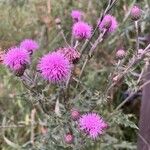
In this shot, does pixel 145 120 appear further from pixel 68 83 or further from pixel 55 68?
pixel 55 68

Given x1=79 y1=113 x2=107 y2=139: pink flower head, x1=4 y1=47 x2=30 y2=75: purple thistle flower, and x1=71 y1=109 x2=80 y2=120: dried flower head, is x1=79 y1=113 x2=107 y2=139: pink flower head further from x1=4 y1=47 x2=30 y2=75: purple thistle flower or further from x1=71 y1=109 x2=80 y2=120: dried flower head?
x1=4 y1=47 x2=30 y2=75: purple thistle flower

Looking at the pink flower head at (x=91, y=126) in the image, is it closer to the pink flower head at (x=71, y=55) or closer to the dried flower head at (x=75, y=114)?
the dried flower head at (x=75, y=114)

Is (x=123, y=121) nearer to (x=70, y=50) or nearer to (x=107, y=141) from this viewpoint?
(x=70, y=50)

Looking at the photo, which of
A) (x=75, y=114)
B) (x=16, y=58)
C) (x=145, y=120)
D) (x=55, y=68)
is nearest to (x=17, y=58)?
(x=16, y=58)

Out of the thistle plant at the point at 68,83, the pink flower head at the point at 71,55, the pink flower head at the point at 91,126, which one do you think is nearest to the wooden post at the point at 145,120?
the thistle plant at the point at 68,83

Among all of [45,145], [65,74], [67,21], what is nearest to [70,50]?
[65,74]
